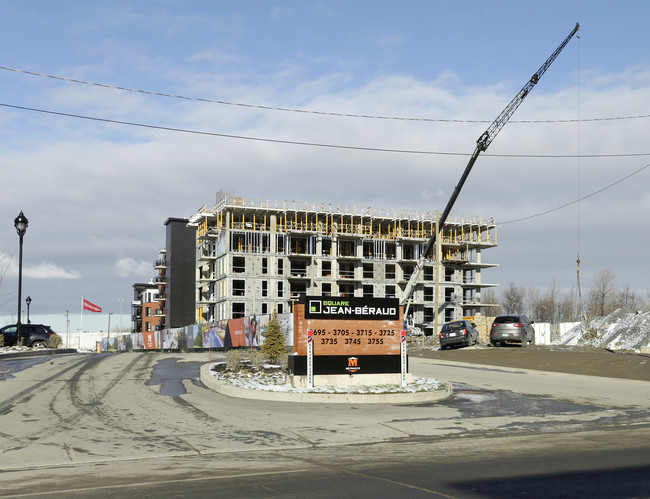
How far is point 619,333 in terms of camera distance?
43750 mm

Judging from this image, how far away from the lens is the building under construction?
82.1 metres

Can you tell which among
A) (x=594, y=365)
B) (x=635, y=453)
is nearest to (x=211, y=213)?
(x=594, y=365)

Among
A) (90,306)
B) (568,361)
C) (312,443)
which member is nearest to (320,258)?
(90,306)

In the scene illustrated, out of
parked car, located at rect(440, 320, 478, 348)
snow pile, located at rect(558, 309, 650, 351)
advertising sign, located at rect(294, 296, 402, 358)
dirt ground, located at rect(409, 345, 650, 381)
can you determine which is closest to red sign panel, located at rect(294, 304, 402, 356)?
advertising sign, located at rect(294, 296, 402, 358)

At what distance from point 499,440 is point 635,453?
2.26 metres

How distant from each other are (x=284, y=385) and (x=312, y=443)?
629cm

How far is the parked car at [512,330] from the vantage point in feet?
125

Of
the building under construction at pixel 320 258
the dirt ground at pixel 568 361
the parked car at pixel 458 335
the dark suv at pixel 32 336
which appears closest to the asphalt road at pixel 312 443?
the dirt ground at pixel 568 361

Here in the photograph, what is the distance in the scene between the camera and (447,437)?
448 inches

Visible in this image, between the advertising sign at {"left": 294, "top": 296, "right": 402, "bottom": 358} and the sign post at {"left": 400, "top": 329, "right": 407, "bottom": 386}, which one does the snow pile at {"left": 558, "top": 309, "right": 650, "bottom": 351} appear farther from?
the advertising sign at {"left": 294, "top": 296, "right": 402, "bottom": 358}

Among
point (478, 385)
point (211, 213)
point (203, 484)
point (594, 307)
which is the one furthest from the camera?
point (594, 307)

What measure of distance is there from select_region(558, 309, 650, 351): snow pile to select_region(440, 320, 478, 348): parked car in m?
9.35

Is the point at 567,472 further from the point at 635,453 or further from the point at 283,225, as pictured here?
the point at 283,225

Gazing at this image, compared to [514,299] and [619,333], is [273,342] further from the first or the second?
[514,299]
